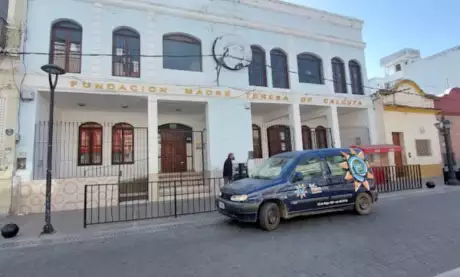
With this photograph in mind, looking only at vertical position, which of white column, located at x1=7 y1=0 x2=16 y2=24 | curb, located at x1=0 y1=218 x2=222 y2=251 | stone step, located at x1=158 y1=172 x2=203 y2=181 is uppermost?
white column, located at x1=7 y1=0 x2=16 y2=24

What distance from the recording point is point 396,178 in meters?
12.7

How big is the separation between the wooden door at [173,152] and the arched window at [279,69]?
19.1 ft

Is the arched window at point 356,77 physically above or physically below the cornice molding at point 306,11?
below

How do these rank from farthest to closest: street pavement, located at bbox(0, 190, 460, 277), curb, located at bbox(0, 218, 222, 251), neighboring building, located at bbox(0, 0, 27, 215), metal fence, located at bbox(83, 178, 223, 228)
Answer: neighboring building, located at bbox(0, 0, 27, 215) < metal fence, located at bbox(83, 178, 223, 228) < curb, located at bbox(0, 218, 222, 251) < street pavement, located at bbox(0, 190, 460, 277)

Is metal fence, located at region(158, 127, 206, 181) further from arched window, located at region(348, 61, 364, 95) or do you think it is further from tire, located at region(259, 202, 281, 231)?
arched window, located at region(348, 61, 364, 95)

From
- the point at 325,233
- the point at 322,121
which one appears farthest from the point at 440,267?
the point at 322,121

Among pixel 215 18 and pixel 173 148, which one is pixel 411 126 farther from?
pixel 173 148

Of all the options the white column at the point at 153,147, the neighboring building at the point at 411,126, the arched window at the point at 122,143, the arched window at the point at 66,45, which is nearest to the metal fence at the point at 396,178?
the neighboring building at the point at 411,126

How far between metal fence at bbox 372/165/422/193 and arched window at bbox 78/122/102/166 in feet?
42.4

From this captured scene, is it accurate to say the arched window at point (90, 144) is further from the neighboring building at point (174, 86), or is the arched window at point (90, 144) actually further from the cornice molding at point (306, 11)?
the cornice molding at point (306, 11)

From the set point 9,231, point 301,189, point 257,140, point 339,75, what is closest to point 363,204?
point 301,189

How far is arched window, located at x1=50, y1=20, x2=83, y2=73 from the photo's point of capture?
1062cm

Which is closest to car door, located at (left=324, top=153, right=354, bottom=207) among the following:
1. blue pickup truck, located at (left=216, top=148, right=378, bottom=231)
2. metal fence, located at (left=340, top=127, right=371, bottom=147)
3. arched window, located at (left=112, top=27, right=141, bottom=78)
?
blue pickup truck, located at (left=216, top=148, right=378, bottom=231)

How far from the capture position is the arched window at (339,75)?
1545 centimetres
